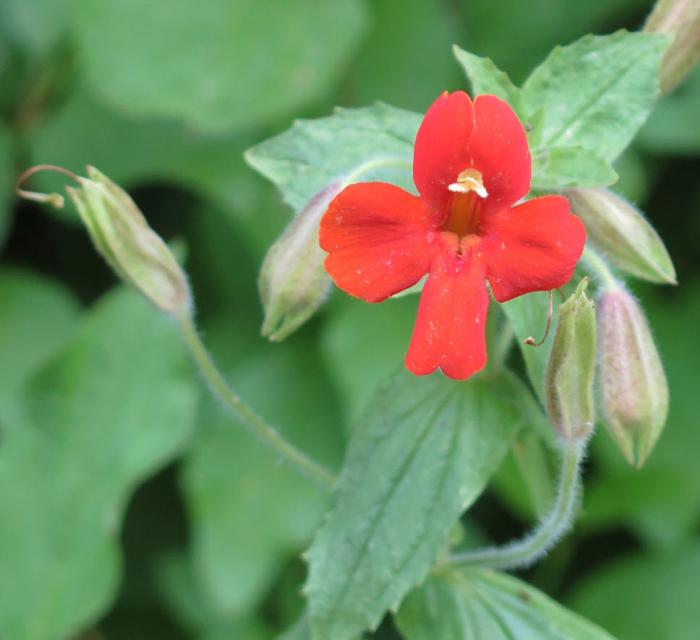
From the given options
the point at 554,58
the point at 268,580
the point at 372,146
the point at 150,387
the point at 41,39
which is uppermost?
the point at 554,58

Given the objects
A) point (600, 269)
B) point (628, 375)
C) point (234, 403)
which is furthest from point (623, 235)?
point (234, 403)

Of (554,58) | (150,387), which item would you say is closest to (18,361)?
(150,387)

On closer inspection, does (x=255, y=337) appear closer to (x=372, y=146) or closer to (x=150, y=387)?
(x=150, y=387)

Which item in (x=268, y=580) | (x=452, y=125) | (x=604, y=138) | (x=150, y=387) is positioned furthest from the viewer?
(x=268, y=580)

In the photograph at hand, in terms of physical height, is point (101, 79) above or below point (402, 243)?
below

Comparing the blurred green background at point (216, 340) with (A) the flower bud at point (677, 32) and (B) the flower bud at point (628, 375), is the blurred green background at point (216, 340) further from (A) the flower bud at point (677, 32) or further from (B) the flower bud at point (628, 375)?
(B) the flower bud at point (628, 375)

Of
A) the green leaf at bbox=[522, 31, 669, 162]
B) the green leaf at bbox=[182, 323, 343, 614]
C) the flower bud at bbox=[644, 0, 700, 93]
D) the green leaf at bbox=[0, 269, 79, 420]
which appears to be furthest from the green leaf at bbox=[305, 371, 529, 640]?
Answer: the green leaf at bbox=[0, 269, 79, 420]

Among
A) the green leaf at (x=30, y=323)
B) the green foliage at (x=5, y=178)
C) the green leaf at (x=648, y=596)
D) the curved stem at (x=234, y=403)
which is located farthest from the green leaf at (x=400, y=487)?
the green foliage at (x=5, y=178)

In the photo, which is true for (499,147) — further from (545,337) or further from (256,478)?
(256,478)
